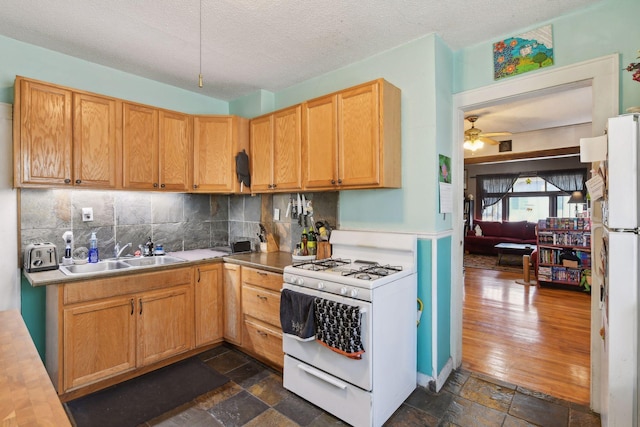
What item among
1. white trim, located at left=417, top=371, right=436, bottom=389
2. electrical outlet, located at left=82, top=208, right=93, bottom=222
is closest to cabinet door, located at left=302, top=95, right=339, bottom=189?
white trim, located at left=417, top=371, right=436, bottom=389

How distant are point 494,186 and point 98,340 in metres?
9.31

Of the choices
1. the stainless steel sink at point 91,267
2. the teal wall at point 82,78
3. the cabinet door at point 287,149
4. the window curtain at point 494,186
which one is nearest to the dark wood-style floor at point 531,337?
the cabinet door at point 287,149

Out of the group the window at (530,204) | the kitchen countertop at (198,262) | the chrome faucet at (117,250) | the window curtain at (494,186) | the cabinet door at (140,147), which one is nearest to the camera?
the kitchen countertop at (198,262)

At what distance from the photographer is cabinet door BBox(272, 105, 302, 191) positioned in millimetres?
2750

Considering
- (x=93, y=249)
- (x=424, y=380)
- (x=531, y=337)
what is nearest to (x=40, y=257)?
(x=93, y=249)

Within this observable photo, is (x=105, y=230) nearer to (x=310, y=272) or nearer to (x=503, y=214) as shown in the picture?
(x=310, y=272)

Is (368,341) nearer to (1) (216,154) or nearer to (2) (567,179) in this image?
(1) (216,154)

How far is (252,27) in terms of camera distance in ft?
7.20

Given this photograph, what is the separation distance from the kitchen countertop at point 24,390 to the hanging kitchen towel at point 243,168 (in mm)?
2119

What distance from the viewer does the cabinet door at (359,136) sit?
2258mm

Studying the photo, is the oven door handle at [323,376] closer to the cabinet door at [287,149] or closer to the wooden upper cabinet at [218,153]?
the cabinet door at [287,149]

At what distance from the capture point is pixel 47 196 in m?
2.51

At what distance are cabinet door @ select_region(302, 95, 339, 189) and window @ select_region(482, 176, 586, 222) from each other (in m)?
7.79

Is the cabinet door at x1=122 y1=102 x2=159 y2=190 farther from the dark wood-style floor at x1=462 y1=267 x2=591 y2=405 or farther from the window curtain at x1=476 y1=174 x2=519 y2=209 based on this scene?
the window curtain at x1=476 y1=174 x2=519 y2=209
